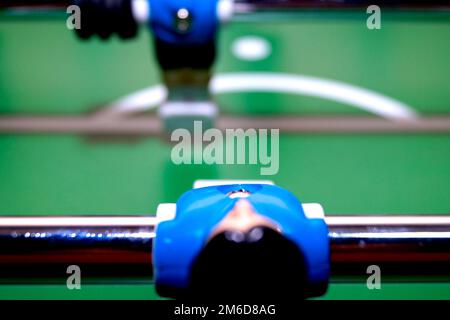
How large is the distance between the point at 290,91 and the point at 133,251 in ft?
3.12

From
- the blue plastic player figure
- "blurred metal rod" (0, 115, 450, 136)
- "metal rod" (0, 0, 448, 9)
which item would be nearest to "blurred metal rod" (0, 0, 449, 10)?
"metal rod" (0, 0, 448, 9)

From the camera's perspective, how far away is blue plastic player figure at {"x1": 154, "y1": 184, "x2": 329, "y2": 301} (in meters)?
0.38

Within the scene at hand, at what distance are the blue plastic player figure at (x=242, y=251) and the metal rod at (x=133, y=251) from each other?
0.02m

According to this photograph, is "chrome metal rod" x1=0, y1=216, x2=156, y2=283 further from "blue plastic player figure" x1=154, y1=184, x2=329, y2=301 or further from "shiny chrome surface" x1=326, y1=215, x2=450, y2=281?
"shiny chrome surface" x1=326, y1=215, x2=450, y2=281

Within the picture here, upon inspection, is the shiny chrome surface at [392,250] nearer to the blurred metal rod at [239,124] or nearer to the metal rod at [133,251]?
the metal rod at [133,251]

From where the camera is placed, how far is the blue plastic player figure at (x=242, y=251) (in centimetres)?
38

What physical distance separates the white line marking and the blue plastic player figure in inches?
33.2

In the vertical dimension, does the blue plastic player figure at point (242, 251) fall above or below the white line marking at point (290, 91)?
below

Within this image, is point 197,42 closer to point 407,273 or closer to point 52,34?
point 407,273

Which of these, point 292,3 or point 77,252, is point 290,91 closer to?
point 292,3

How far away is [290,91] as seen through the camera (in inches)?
51.5

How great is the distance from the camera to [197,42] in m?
0.76

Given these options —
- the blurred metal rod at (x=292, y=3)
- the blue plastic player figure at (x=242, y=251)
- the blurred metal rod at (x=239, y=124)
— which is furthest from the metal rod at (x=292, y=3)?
the blue plastic player figure at (x=242, y=251)
